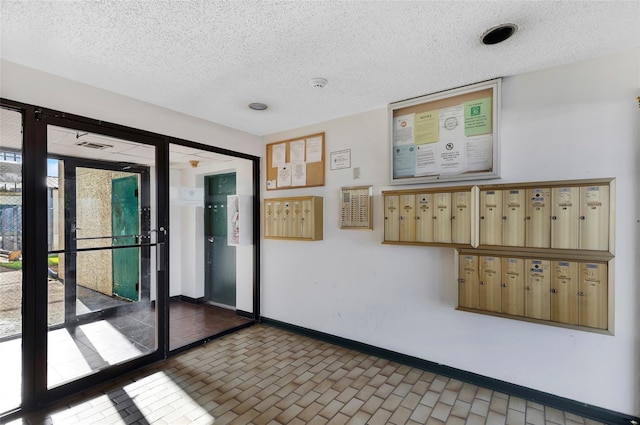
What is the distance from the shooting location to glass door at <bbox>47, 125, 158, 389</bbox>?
2.46 m

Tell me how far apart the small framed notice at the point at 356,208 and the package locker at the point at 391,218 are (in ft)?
0.86

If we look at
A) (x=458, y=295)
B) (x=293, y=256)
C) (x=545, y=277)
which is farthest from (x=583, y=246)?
(x=293, y=256)

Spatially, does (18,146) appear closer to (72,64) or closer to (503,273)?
(72,64)

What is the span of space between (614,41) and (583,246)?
53.6 inches

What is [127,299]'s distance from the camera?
10.4 ft

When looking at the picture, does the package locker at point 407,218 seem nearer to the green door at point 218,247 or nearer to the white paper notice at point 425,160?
the white paper notice at point 425,160

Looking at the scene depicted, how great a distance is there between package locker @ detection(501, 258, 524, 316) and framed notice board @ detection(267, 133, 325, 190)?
2.01 m

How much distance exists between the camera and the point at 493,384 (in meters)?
2.49

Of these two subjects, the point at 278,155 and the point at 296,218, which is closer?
the point at 296,218

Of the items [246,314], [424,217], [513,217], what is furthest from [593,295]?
[246,314]

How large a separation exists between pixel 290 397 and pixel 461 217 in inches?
79.5

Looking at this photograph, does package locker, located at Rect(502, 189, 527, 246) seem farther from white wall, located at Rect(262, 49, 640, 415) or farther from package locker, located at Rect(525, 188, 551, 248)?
white wall, located at Rect(262, 49, 640, 415)

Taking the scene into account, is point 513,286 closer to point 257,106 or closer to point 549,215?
point 549,215

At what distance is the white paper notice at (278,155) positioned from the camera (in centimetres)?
387
